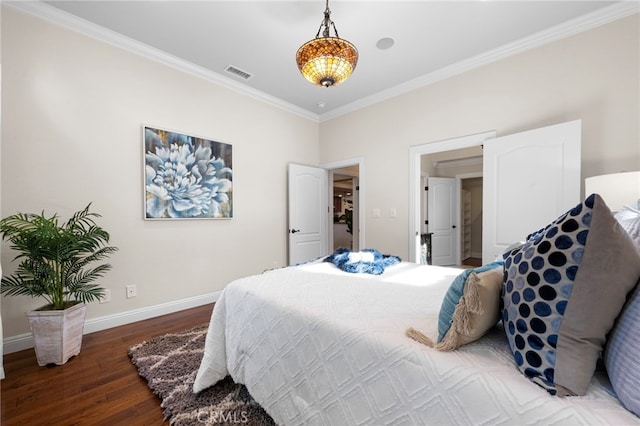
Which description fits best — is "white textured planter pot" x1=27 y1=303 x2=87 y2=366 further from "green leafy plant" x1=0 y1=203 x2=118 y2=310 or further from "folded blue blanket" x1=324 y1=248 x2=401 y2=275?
"folded blue blanket" x1=324 y1=248 x2=401 y2=275

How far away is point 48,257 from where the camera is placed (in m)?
1.94

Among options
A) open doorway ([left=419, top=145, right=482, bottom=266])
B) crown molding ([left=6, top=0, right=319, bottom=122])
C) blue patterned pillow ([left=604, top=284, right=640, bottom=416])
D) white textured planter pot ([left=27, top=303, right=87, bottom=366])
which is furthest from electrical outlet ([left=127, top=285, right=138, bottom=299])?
open doorway ([left=419, top=145, right=482, bottom=266])

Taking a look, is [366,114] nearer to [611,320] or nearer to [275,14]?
[275,14]

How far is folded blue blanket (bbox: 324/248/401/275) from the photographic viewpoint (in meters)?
1.93

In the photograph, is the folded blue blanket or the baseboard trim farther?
the baseboard trim

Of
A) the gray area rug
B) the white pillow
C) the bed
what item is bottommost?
the gray area rug

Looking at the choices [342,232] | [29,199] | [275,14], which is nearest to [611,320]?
[275,14]

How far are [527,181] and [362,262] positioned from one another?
1.84 m

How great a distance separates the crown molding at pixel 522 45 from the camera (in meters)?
2.18

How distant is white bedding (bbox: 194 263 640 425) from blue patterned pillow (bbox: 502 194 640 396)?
2.3 inches

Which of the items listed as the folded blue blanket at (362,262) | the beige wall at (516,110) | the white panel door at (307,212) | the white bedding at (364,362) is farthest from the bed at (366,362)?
the white panel door at (307,212)

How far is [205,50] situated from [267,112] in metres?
1.21

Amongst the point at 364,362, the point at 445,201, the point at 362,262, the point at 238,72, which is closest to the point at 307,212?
the point at 238,72

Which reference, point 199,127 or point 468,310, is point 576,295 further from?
point 199,127
